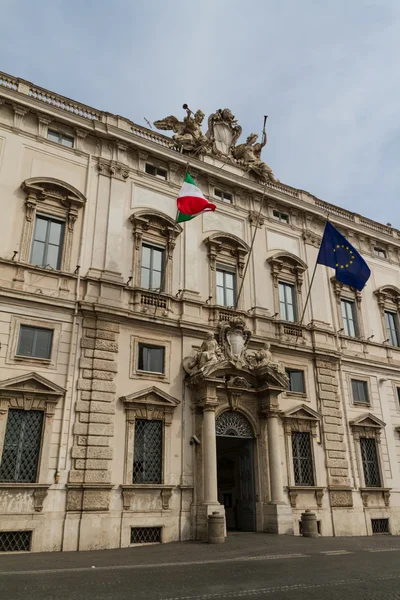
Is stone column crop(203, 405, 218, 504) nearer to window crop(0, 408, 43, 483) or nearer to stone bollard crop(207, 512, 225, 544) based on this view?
stone bollard crop(207, 512, 225, 544)

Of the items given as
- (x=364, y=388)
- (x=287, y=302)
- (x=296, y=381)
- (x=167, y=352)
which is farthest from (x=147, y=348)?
(x=364, y=388)

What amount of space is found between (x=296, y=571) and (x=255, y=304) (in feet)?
41.2

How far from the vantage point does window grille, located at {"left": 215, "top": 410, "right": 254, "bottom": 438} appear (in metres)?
18.7

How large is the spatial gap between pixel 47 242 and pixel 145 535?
1037 cm

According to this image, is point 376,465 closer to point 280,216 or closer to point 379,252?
point 379,252

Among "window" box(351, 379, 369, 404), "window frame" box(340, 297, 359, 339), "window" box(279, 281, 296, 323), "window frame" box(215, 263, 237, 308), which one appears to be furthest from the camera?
"window frame" box(340, 297, 359, 339)

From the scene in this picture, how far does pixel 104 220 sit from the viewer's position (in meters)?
19.1

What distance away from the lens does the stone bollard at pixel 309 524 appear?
17.8 metres

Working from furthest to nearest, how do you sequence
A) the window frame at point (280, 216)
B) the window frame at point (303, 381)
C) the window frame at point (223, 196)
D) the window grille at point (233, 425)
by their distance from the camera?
the window frame at point (280, 216) → the window frame at point (223, 196) → the window frame at point (303, 381) → the window grille at point (233, 425)

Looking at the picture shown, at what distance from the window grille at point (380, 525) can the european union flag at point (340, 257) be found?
996 cm

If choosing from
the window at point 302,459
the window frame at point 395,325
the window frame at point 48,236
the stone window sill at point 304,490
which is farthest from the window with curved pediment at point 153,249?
the window frame at point 395,325

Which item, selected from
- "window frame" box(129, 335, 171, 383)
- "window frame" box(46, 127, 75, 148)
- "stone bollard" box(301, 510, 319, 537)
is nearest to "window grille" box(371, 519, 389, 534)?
"stone bollard" box(301, 510, 319, 537)

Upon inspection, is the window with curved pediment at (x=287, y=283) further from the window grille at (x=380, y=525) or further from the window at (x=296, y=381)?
the window grille at (x=380, y=525)

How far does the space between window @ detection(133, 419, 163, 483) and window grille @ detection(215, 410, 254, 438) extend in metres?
2.46
